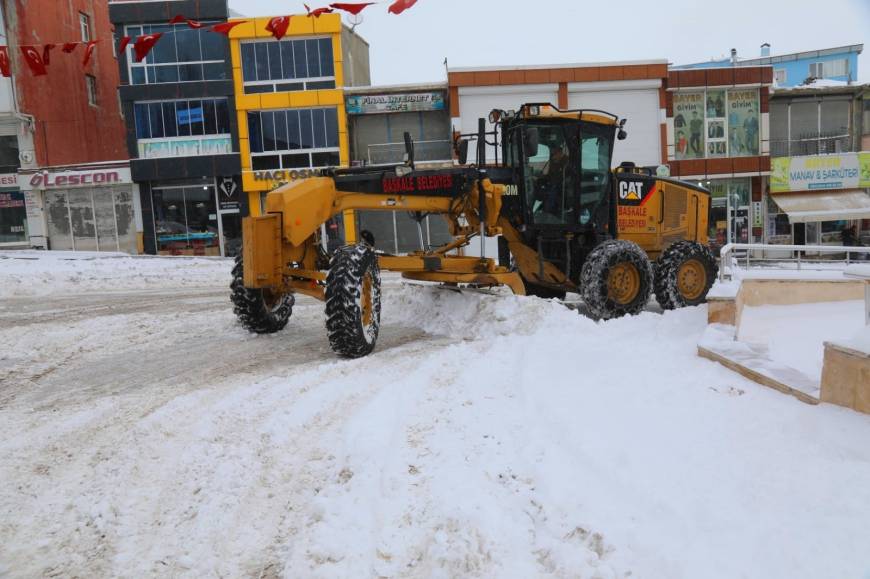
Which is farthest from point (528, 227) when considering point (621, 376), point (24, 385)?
point (24, 385)

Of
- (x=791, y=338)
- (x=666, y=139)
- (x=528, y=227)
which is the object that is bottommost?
(x=791, y=338)

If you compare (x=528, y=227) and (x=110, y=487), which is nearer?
(x=110, y=487)

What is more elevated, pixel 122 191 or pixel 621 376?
pixel 122 191

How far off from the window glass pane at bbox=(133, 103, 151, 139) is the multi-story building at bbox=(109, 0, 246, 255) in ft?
0.12

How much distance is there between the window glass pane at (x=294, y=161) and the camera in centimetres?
2759

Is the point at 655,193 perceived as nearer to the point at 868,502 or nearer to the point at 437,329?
the point at 437,329

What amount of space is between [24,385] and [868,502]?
6485 mm

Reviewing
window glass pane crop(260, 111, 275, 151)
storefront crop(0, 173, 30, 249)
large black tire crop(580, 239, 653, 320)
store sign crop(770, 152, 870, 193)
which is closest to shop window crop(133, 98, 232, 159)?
window glass pane crop(260, 111, 275, 151)

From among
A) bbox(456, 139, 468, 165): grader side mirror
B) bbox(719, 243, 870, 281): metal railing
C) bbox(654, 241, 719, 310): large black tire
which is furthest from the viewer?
bbox(654, 241, 719, 310): large black tire

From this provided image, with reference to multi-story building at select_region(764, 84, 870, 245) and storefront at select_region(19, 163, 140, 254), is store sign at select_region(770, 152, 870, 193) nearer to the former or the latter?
multi-story building at select_region(764, 84, 870, 245)

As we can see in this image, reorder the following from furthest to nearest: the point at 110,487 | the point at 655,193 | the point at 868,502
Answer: the point at 655,193
the point at 110,487
the point at 868,502

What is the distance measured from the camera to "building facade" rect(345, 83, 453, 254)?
27.5 metres

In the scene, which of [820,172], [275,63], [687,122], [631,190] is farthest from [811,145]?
[631,190]

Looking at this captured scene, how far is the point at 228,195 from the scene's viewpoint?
27750mm
